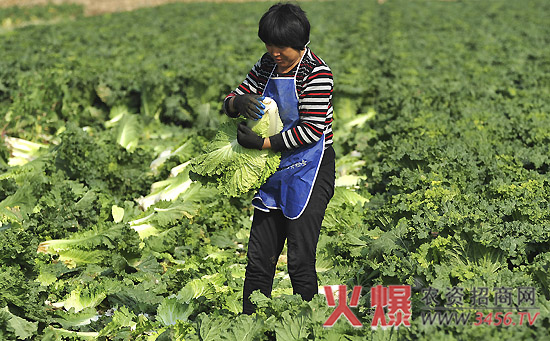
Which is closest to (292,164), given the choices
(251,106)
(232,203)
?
(251,106)

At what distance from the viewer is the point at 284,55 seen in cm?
353

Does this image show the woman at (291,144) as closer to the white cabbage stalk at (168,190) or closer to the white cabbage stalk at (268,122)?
the white cabbage stalk at (268,122)

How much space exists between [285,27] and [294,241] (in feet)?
4.13

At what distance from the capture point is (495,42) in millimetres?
14555

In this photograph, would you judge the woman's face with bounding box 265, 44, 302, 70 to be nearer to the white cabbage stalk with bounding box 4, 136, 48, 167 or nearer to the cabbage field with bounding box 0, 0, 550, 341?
the cabbage field with bounding box 0, 0, 550, 341

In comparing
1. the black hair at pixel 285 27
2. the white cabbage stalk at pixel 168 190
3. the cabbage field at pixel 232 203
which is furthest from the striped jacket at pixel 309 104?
the white cabbage stalk at pixel 168 190

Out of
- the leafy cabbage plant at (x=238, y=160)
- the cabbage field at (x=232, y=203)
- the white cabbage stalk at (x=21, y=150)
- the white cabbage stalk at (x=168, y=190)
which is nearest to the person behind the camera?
the leafy cabbage plant at (x=238, y=160)

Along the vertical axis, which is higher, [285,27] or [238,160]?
[285,27]

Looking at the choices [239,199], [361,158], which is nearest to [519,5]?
[361,158]

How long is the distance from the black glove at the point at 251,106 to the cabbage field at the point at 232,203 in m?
0.59

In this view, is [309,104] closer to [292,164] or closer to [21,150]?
[292,164]

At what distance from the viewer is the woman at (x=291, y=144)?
3510mm

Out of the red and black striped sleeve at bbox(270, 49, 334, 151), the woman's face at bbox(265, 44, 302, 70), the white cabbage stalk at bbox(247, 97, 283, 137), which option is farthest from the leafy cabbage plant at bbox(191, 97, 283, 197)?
the woman's face at bbox(265, 44, 302, 70)

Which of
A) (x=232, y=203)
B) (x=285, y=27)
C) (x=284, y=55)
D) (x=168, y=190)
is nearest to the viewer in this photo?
(x=285, y=27)
